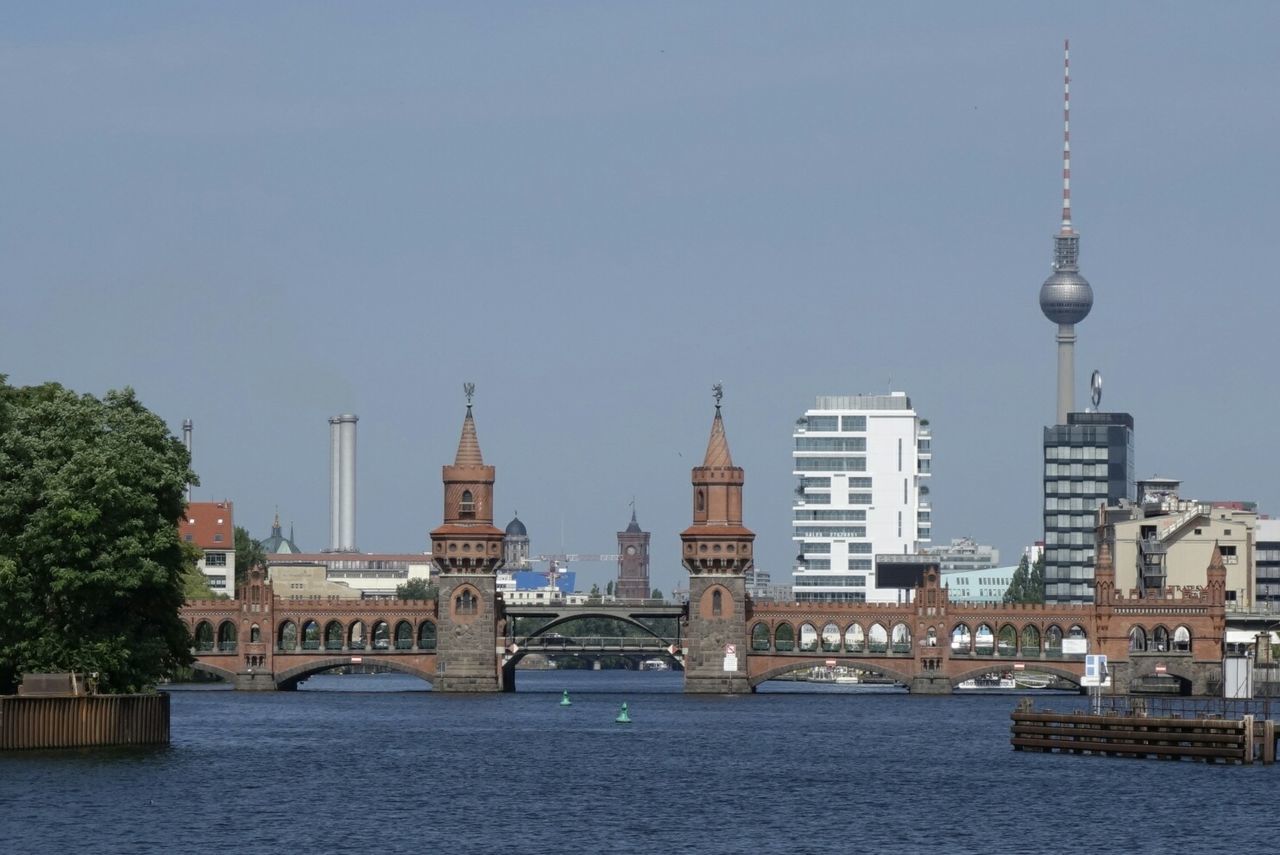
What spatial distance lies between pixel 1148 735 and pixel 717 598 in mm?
84299

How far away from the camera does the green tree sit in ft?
344

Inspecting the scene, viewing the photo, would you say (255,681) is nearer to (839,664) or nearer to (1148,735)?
(839,664)

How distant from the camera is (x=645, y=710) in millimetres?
177000

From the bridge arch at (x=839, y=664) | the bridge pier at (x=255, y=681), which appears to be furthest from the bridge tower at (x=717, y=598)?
the bridge pier at (x=255, y=681)

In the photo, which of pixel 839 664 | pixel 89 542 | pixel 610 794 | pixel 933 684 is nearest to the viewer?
pixel 610 794

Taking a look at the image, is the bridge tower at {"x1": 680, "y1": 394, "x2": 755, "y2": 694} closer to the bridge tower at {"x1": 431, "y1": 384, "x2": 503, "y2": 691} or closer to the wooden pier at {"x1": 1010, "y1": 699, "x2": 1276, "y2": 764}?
the bridge tower at {"x1": 431, "y1": 384, "x2": 503, "y2": 691}

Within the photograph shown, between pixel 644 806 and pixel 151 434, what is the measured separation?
27.6m

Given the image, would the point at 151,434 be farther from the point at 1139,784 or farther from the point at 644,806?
the point at 1139,784

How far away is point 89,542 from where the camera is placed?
105 metres

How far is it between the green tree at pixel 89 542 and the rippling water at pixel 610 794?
4.65 metres

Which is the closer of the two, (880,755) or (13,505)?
(13,505)

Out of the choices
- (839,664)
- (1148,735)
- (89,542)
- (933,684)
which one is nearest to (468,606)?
(839,664)

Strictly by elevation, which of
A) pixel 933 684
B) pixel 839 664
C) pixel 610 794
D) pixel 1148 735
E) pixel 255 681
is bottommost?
pixel 610 794

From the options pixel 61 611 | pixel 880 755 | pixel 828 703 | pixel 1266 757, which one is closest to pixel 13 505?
pixel 61 611
